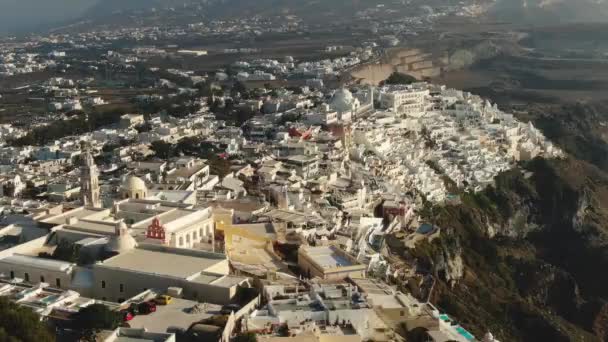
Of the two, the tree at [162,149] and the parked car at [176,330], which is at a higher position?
the parked car at [176,330]

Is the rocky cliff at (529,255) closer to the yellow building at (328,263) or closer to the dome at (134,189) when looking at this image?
the yellow building at (328,263)

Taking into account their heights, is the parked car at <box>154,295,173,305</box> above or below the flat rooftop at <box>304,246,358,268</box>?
above

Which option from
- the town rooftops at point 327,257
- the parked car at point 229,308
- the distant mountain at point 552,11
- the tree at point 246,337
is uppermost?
the tree at point 246,337

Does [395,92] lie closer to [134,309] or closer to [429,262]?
[429,262]

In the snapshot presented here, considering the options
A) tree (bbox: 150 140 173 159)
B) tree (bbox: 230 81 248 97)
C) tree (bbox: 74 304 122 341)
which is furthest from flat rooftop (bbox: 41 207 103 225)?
tree (bbox: 230 81 248 97)

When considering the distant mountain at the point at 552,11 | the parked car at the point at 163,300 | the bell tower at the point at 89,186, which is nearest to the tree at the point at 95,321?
the parked car at the point at 163,300

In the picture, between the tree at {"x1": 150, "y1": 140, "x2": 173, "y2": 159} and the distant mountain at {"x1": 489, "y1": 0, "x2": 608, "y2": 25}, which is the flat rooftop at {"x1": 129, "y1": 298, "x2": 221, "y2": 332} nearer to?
the tree at {"x1": 150, "y1": 140, "x2": 173, "y2": 159}

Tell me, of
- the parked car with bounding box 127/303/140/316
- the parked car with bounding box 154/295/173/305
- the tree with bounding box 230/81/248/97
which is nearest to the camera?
the parked car with bounding box 127/303/140/316
